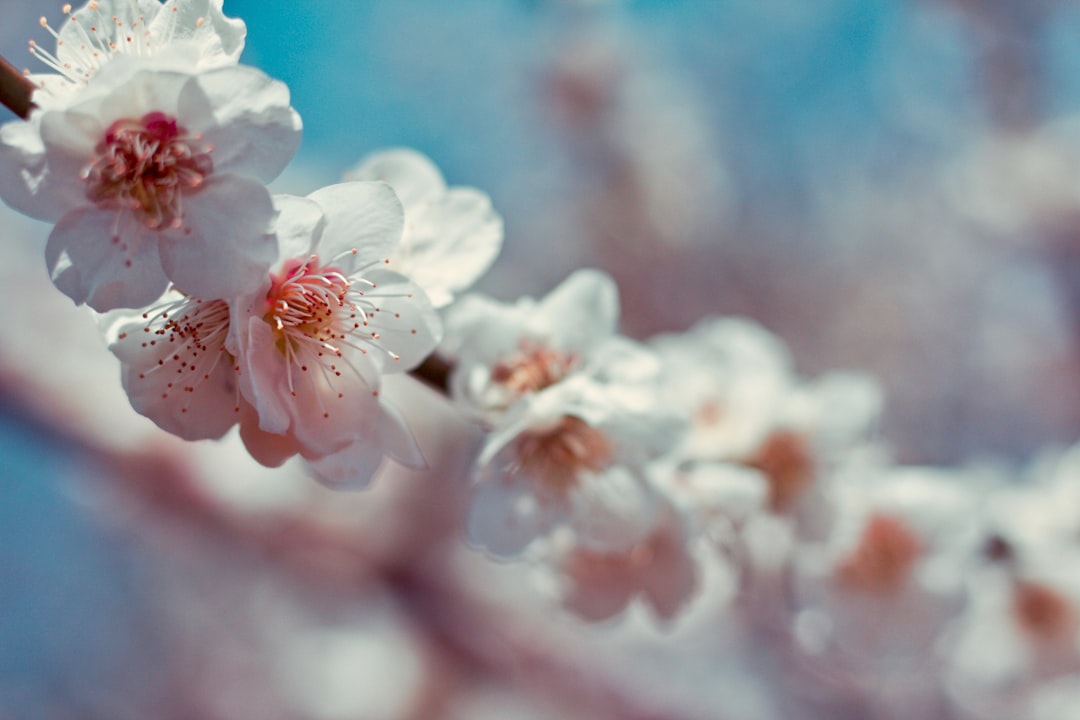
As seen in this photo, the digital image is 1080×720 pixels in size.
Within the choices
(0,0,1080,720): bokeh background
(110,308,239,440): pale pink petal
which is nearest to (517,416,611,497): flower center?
(110,308,239,440): pale pink petal

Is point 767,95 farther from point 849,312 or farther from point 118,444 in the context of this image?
point 118,444

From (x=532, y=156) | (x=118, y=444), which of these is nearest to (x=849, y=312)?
(x=532, y=156)

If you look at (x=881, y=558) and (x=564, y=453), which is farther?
(x=881, y=558)

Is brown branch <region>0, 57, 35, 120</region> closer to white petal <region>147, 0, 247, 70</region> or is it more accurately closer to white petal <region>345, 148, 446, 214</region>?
white petal <region>147, 0, 247, 70</region>

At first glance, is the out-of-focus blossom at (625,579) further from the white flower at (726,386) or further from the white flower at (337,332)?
the white flower at (337,332)

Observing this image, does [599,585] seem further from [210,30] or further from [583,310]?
[210,30]

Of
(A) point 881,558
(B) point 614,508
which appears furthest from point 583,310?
(A) point 881,558
